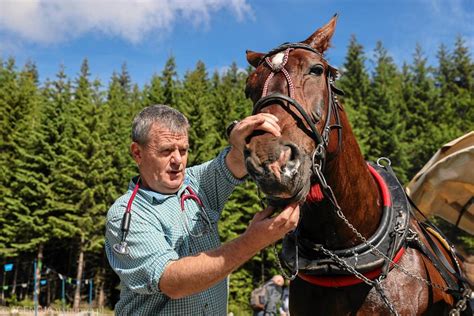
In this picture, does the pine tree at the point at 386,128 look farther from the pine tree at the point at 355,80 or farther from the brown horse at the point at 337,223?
the brown horse at the point at 337,223

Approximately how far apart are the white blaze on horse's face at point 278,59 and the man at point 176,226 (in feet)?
1.42

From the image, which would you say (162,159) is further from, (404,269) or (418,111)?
(418,111)

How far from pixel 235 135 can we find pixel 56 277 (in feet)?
117

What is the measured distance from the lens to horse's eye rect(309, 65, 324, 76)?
7.59ft

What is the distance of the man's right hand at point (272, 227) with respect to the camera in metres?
1.78

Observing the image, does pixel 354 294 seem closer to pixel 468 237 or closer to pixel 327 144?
→ pixel 327 144

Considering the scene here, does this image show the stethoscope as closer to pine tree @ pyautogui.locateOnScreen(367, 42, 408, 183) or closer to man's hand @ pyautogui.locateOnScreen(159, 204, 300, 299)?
man's hand @ pyautogui.locateOnScreen(159, 204, 300, 299)

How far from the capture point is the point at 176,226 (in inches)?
93.2

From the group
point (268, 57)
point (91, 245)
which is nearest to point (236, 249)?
point (268, 57)

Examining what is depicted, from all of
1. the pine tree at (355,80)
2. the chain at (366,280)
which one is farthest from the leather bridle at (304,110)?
the pine tree at (355,80)

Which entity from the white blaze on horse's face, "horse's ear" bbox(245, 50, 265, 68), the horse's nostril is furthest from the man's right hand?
"horse's ear" bbox(245, 50, 265, 68)

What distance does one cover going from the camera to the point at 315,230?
2.71 metres

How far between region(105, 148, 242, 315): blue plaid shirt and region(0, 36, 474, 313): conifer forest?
78.9 ft

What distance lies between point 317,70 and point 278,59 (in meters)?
A: 0.22
